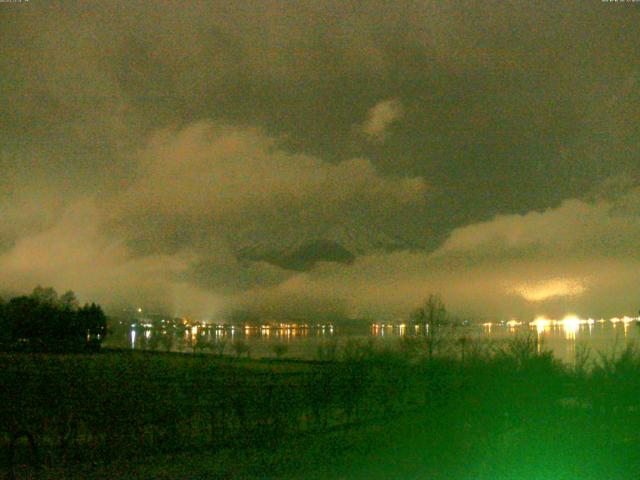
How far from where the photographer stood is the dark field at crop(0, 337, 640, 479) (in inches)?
495

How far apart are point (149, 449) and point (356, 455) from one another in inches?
171

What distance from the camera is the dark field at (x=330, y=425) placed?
495 inches

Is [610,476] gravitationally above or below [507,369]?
below

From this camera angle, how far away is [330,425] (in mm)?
17984

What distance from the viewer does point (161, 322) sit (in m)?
166

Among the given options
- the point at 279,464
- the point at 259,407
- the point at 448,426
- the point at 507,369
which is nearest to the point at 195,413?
the point at 259,407

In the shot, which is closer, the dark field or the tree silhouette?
the dark field

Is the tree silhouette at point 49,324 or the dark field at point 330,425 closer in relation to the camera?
the dark field at point 330,425

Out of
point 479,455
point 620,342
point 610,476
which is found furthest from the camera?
point 620,342

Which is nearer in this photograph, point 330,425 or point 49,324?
point 330,425

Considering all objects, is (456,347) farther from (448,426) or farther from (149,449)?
(149,449)

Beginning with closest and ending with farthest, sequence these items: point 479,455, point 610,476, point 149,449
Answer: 1. point 610,476
2. point 479,455
3. point 149,449

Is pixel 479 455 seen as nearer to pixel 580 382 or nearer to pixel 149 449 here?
pixel 580 382

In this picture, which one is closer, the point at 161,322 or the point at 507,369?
the point at 507,369
